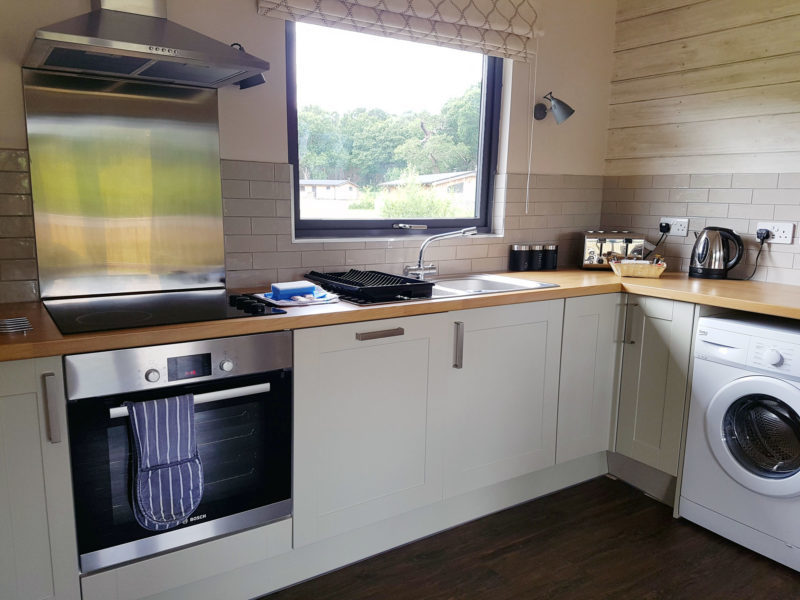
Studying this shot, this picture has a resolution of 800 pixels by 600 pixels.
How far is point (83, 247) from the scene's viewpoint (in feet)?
6.88

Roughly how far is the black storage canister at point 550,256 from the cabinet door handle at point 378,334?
1.33 metres

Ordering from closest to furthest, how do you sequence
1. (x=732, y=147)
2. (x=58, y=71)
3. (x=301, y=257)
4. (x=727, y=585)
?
(x=58, y=71) < (x=727, y=585) < (x=301, y=257) < (x=732, y=147)

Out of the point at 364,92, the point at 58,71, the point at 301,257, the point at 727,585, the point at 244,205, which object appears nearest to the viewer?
the point at 58,71

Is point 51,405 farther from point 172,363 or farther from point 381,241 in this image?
point 381,241

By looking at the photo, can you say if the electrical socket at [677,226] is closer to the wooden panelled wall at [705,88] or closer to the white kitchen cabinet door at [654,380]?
the wooden panelled wall at [705,88]

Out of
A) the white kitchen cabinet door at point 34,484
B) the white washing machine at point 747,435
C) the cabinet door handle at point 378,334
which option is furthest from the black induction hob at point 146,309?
the white washing machine at point 747,435

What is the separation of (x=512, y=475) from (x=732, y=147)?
6.23ft

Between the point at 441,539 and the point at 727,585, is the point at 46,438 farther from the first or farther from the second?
the point at 727,585

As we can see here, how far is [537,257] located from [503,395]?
96 centimetres

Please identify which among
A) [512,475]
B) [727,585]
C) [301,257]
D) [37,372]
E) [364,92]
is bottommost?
[727,585]

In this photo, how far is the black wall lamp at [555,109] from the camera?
10.2ft

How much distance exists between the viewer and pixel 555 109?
312 centimetres

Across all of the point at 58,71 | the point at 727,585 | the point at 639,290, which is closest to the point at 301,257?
the point at 58,71

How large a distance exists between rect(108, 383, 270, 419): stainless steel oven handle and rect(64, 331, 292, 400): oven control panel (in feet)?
0.15
